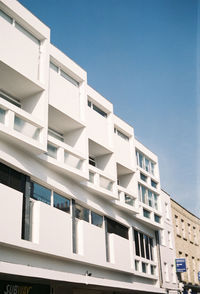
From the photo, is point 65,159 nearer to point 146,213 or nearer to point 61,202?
point 61,202

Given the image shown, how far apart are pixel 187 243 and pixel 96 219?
17.5 m

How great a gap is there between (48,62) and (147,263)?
50.3 ft

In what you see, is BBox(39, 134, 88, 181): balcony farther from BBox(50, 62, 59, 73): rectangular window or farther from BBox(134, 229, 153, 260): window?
BBox(134, 229, 153, 260): window

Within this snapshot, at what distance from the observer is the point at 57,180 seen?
677 inches

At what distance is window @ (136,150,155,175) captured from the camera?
2775 cm

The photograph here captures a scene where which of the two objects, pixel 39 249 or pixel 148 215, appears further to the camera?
pixel 148 215

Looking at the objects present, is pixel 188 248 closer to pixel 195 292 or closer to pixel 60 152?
pixel 195 292

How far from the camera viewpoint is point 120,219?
2283 cm

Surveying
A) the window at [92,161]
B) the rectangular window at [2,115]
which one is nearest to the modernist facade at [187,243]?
the window at [92,161]

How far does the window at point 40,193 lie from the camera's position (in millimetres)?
15855

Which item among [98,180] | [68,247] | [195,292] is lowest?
[195,292]

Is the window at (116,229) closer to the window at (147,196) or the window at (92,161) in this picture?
the window at (147,196)

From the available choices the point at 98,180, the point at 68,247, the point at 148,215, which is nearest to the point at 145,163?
the point at 148,215

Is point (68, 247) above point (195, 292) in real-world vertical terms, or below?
above
